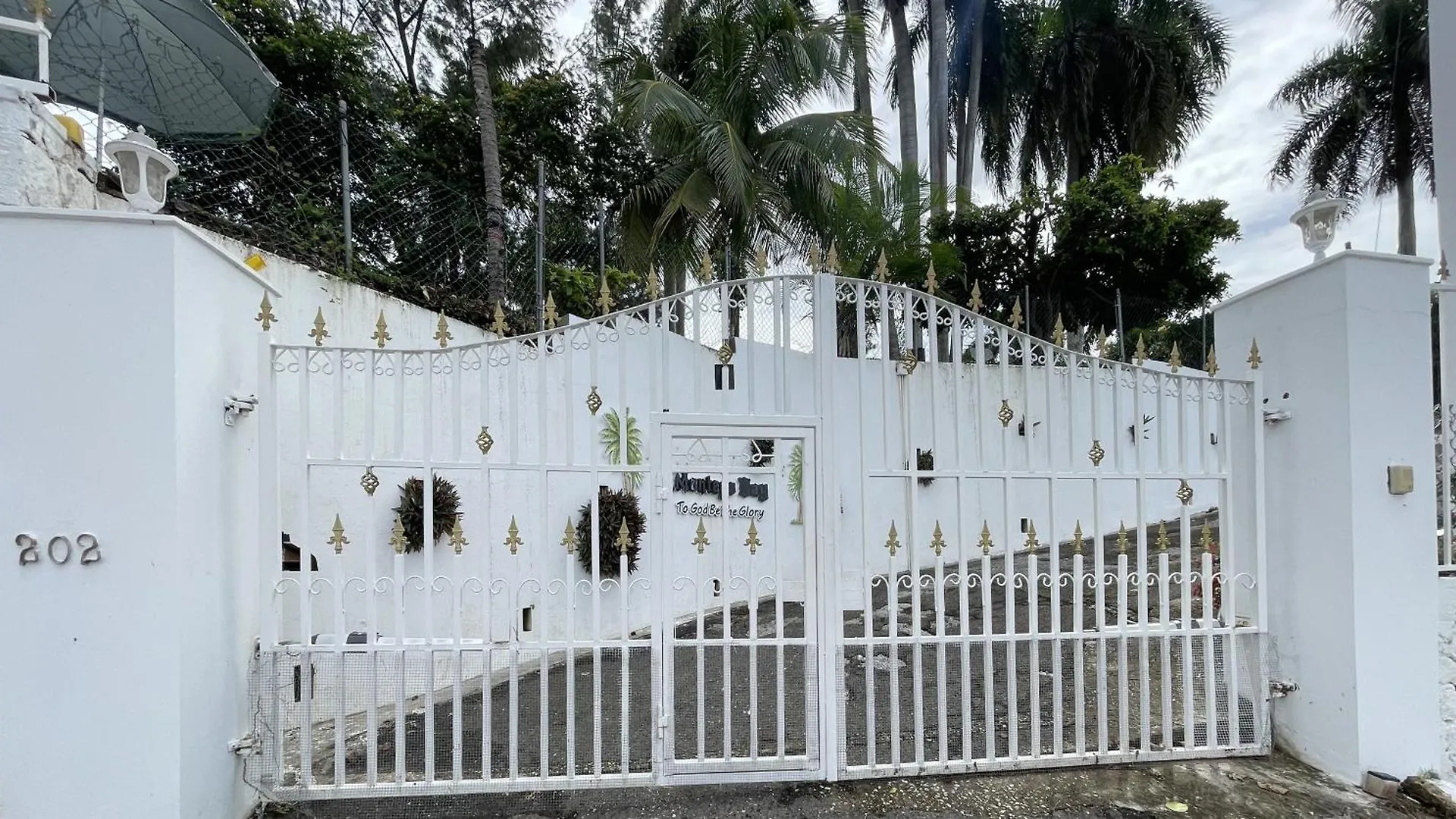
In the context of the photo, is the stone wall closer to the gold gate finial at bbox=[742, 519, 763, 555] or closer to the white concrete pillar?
the gold gate finial at bbox=[742, 519, 763, 555]

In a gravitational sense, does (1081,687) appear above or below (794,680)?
above

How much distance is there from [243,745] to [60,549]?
3.27ft

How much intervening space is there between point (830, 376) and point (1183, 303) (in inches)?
399

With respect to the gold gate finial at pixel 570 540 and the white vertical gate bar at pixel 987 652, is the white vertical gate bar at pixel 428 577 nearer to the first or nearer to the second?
the gold gate finial at pixel 570 540

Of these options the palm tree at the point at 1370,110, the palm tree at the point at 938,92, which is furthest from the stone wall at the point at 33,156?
the palm tree at the point at 1370,110

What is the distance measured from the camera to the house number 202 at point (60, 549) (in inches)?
80.5

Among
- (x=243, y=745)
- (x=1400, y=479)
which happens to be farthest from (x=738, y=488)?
(x=1400, y=479)

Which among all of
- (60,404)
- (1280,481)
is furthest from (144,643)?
(1280,481)

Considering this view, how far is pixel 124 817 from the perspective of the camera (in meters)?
2.05

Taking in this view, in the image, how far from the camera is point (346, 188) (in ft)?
14.5

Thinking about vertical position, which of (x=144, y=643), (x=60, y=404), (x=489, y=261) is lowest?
(x=144, y=643)

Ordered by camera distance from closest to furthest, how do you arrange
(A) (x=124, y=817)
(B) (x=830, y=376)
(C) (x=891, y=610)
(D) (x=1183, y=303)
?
(A) (x=124, y=817) → (C) (x=891, y=610) → (B) (x=830, y=376) → (D) (x=1183, y=303)

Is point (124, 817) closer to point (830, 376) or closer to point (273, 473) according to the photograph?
point (273, 473)

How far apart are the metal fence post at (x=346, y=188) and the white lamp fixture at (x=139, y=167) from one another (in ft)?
6.10
